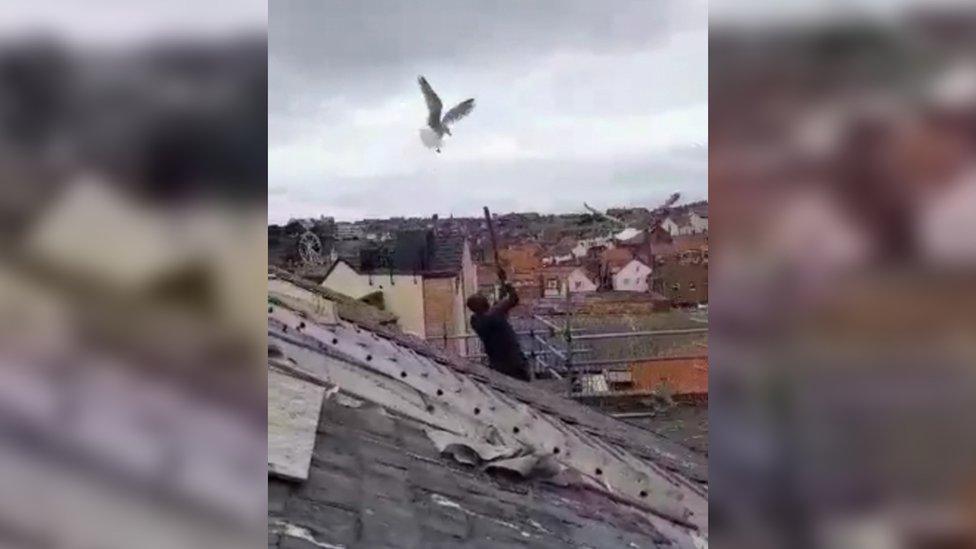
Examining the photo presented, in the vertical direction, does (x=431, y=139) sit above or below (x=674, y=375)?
above

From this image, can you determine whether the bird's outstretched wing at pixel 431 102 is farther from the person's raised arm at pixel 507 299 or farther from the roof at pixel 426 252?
the person's raised arm at pixel 507 299

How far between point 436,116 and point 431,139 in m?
0.07

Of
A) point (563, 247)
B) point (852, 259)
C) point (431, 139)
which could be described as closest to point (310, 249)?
point (431, 139)

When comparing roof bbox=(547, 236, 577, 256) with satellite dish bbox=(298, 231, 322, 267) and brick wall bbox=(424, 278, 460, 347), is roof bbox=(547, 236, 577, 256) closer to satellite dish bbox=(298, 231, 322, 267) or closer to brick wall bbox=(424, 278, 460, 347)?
brick wall bbox=(424, 278, 460, 347)

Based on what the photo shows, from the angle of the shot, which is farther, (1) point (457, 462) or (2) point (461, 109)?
(1) point (457, 462)

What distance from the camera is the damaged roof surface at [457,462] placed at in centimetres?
243

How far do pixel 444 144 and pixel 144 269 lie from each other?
93cm

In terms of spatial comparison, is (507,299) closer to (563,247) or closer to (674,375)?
(563,247)

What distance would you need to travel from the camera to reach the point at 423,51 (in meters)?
2.34

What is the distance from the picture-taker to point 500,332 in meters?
2.45

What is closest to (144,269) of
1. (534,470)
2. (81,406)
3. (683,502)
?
(81,406)

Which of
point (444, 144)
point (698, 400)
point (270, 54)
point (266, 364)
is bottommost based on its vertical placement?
point (698, 400)

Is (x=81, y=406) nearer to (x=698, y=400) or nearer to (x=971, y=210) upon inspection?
(x=698, y=400)

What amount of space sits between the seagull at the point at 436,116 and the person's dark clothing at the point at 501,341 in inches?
20.5
